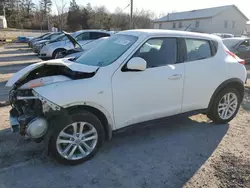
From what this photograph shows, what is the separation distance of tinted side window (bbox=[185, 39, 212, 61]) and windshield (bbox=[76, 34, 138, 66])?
1.00m

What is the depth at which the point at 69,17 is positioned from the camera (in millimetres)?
53156

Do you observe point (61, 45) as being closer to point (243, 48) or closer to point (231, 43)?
point (231, 43)

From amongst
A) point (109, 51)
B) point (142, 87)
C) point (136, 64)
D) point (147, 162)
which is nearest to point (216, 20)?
point (109, 51)

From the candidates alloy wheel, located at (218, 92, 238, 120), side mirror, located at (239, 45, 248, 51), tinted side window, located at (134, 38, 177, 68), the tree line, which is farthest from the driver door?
the tree line

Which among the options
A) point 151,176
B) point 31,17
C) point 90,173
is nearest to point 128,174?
point 151,176

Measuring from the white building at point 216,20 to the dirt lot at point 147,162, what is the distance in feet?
138

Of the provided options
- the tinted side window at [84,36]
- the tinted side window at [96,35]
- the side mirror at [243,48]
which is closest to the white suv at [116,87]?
the tinted side window at [96,35]

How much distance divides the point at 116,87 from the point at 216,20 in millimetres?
47075

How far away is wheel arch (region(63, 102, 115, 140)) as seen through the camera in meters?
3.30

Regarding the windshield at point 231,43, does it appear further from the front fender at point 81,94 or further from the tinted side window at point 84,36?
the front fender at point 81,94

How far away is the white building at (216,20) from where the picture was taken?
45.3 metres

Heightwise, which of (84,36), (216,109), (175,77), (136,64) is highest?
(84,36)

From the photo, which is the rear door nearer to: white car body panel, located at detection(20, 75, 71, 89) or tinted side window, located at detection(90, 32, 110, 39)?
white car body panel, located at detection(20, 75, 71, 89)

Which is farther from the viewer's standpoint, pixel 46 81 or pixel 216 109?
pixel 216 109
